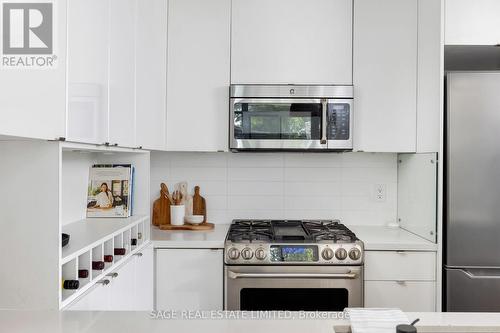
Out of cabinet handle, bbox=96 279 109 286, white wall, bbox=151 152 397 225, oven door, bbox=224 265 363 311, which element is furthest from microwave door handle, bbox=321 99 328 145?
cabinet handle, bbox=96 279 109 286

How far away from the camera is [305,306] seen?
2.54 meters

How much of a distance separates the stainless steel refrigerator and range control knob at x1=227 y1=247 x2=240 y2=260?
1168 millimetres

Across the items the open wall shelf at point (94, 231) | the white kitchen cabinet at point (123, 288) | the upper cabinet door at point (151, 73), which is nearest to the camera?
the open wall shelf at point (94, 231)

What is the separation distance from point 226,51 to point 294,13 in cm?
49

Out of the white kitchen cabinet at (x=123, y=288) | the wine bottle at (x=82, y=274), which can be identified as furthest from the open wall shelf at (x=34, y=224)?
the white kitchen cabinet at (x=123, y=288)

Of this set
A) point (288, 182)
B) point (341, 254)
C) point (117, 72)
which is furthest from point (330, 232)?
point (117, 72)

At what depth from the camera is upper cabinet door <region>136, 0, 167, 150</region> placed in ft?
7.54

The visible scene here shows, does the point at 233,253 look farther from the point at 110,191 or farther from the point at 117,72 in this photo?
the point at 117,72

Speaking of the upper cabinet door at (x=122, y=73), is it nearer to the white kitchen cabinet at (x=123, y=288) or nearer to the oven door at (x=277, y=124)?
the white kitchen cabinet at (x=123, y=288)

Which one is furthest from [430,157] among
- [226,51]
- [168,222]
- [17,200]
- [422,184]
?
[17,200]

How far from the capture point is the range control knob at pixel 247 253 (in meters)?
2.53

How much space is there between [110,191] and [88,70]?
1030mm

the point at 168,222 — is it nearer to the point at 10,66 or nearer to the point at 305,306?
the point at 305,306

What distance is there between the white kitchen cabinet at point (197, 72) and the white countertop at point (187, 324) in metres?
1.68
